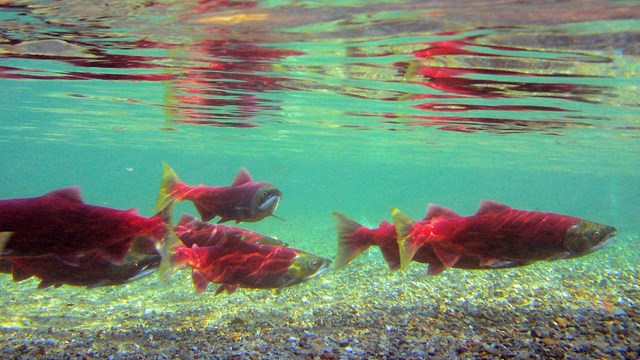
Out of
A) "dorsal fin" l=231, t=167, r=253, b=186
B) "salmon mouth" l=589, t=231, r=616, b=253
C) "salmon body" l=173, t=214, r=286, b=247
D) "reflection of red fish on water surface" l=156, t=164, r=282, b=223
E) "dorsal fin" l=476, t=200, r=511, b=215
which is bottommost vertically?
"salmon body" l=173, t=214, r=286, b=247

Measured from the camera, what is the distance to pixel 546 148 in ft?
96.9

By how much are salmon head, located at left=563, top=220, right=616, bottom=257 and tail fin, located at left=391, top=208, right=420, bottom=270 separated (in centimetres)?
Answer: 164

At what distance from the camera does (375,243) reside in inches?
236

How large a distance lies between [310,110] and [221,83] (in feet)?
20.2

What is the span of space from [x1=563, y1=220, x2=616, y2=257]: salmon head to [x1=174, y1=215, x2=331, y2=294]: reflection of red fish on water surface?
112 inches

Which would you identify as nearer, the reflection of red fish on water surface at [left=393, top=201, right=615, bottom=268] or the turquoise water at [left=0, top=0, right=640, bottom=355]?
the reflection of red fish on water surface at [left=393, top=201, right=615, bottom=268]

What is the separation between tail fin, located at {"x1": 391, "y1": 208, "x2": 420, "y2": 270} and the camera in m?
5.16

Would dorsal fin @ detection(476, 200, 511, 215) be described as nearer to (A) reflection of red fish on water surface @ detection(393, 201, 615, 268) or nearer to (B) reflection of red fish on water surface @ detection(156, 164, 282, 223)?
(A) reflection of red fish on water surface @ detection(393, 201, 615, 268)

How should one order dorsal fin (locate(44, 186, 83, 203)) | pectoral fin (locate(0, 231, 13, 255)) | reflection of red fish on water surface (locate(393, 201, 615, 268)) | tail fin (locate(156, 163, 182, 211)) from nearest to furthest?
1. pectoral fin (locate(0, 231, 13, 255))
2. dorsal fin (locate(44, 186, 83, 203))
3. reflection of red fish on water surface (locate(393, 201, 615, 268))
4. tail fin (locate(156, 163, 182, 211))

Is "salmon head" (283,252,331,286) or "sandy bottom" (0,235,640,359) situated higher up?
"salmon head" (283,252,331,286)

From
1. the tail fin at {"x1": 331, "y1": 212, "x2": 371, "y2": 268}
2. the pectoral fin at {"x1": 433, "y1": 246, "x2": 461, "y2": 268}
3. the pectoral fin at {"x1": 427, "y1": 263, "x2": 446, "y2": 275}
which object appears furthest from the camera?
the tail fin at {"x1": 331, "y1": 212, "x2": 371, "y2": 268}

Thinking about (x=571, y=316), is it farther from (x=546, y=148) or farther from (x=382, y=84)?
(x=546, y=148)

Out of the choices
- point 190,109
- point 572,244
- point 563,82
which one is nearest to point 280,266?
point 572,244

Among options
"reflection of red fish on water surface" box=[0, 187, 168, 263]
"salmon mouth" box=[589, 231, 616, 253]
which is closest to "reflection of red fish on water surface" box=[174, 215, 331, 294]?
"reflection of red fish on water surface" box=[0, 187, 168, 263]
